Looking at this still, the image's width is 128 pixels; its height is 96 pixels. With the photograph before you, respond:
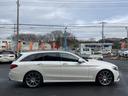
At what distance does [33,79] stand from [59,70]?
1113 millimetres

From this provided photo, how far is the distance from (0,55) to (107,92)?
865 inches

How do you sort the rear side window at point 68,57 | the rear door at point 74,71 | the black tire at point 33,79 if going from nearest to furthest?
1. the black tire at point 33,79
2. the rear door at point 74,71
3. the rear side window at point 68,57

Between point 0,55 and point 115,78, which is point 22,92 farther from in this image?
point 0,55

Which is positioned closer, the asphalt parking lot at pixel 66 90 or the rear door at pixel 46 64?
the asphalt parking lot at pixel 66 90

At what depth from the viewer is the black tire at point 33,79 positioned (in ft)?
41.2

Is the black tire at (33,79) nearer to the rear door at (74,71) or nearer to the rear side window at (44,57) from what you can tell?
the rear side window at (44,57)

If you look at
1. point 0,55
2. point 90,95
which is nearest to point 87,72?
point 90,95

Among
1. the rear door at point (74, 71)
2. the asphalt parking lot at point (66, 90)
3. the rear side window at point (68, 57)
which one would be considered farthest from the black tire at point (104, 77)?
the rear side window at point (68, 57)

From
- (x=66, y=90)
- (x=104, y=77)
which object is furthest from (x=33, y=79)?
(x=104, y=77)

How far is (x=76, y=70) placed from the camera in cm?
1266

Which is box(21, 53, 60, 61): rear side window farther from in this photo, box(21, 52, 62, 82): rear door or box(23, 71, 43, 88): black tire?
box(23, 71, 43, 88): black tire

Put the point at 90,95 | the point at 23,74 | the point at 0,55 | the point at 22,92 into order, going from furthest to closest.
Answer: the point at 0,55, the point at 23,74, the point at 22,92, the point at 90,95

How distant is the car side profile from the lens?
12.6 m

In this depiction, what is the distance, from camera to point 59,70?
12695 mm
